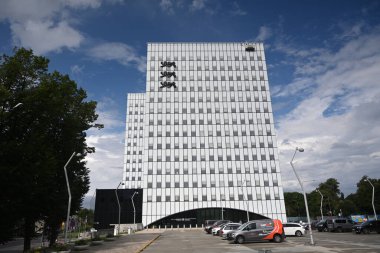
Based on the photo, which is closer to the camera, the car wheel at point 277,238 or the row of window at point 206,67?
the car wheel at point 277,238

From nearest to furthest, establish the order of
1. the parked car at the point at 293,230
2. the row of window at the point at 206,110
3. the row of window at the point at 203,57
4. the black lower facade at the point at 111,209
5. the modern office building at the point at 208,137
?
the parked car at the point at 293,230
the modern office building at the point at 208,137
the black lower facade at the point at 111,209
the row of window at the point at 206,110
the row of window at the point at 203,57

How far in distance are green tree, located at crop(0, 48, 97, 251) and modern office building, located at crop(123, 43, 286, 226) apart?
171 ft

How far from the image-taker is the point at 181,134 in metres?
85.9

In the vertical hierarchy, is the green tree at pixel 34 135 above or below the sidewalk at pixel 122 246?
above

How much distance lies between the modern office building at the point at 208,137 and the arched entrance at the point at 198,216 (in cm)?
26

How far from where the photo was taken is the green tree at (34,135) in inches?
858

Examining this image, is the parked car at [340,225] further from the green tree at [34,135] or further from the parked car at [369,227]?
the green tree at [34,135]

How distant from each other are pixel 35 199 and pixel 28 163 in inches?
209

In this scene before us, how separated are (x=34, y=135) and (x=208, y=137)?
65187 millimetres

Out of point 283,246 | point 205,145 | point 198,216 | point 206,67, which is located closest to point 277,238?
point 283,246

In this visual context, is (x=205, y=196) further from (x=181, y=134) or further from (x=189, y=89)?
(x=189, y=89)

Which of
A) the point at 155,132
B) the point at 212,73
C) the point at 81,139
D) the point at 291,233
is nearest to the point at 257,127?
the point at 212,73

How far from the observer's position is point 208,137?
281 feet

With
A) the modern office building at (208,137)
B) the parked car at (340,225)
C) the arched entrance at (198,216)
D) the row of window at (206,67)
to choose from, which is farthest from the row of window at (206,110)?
the parked car at (340,225)
